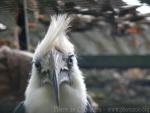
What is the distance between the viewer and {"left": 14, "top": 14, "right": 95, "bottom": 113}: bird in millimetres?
4699

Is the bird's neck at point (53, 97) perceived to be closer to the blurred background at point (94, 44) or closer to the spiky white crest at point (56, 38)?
the spiky white crest at point (56, 38)

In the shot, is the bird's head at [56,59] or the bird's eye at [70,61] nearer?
the bird's head at [56,59]

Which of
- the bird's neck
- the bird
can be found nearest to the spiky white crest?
the bird

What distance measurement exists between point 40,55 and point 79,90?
0.45 metres

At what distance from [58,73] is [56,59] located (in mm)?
123

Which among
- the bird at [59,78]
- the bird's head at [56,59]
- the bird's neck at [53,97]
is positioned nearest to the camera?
the bird's head at [56,59]

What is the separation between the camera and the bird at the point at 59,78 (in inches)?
185

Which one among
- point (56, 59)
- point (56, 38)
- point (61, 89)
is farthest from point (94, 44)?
point (56, 59)

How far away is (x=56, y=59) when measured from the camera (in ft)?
15.1

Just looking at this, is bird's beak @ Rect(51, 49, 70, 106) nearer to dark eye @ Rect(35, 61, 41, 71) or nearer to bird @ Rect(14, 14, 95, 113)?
bird @ Rect(14, 14, 95, 113)

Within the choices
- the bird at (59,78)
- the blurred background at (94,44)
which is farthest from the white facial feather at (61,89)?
the blurred background at (94,44)

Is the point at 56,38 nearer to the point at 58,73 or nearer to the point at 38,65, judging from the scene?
the point at 38,65

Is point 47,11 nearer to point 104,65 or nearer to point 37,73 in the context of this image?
point 37,73

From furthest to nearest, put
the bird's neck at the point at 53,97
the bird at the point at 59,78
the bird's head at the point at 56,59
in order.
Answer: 1. the bird's neck at the point at 53,97
2. the bird at the point at 59,78
3. the bird's head at the point at 56,59
